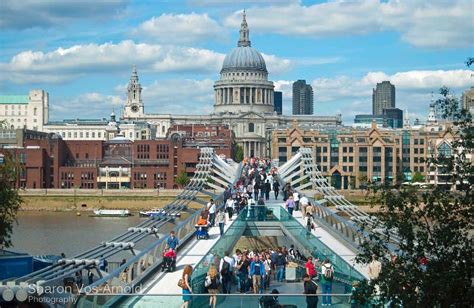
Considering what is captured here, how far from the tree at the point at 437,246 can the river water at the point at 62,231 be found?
23426 mm

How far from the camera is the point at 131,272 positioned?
13.2 metres

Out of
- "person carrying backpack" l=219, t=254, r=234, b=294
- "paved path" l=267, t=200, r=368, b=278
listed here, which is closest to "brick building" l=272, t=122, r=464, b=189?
"paved path" l=267, t=200, r=368, b=278

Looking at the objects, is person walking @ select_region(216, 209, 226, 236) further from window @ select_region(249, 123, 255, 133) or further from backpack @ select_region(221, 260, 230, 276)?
window @ select_region(249, 123, 255, 133)

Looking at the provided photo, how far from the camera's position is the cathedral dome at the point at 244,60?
436 ft

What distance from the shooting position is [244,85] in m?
130

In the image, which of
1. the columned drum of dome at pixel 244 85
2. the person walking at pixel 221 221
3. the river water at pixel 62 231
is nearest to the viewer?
the person walking at pixel 221 221

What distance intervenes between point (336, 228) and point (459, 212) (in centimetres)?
1294

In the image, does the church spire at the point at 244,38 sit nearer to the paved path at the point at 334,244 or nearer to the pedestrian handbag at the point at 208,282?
the paved path at the point at 334,244

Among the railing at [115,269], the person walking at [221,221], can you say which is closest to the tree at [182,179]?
the railing at [115,269]

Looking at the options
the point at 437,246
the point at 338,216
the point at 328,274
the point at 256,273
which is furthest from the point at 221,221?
the point at 437,246

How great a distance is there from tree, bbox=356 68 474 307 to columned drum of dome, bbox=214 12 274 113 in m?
120

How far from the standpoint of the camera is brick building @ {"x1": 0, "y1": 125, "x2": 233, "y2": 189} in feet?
233

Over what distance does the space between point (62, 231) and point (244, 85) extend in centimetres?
8839

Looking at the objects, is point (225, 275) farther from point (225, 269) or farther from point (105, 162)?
point (105, 162)
